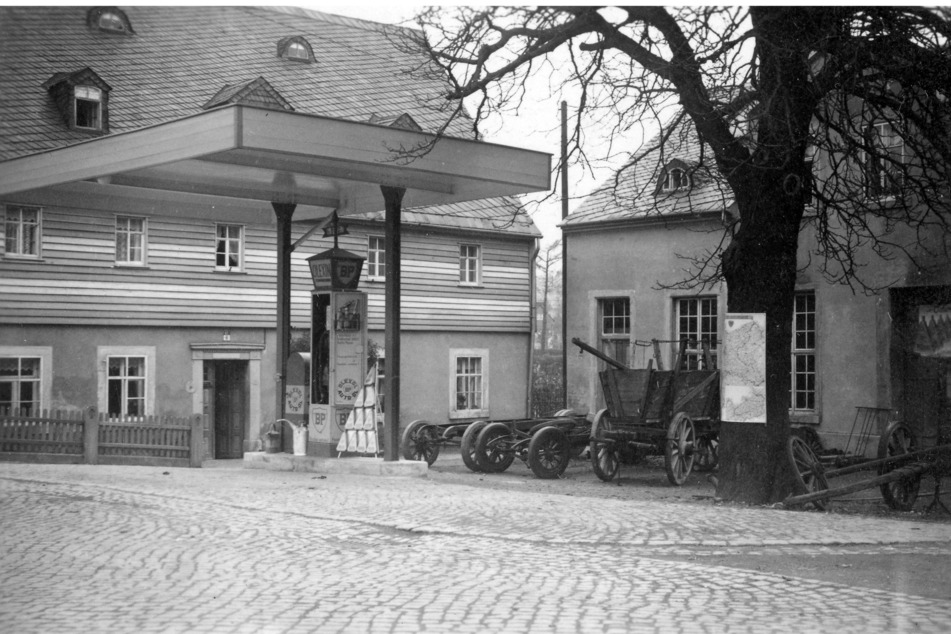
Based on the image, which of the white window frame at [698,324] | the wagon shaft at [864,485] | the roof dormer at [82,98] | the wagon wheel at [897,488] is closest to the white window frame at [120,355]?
the roof dormer at [82,98]

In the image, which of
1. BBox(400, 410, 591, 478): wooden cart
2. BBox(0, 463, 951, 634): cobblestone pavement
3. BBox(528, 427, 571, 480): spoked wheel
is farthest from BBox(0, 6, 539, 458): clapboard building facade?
BBox(0, 463, 951, 634): cobblestone pavement

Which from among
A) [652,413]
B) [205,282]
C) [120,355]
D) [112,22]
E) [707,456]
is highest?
[112,22]

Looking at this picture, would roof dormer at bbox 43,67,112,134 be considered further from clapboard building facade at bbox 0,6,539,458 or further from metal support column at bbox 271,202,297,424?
metal support column at bbox 271,202,297,424

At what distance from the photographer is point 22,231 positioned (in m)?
20.8

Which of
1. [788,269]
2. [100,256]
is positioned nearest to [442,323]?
[100,256]

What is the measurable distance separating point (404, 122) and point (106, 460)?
10618mm

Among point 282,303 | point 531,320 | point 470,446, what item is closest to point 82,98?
point 282,303

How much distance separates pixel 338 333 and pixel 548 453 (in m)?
4.16

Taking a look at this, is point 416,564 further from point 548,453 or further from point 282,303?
point 548,453

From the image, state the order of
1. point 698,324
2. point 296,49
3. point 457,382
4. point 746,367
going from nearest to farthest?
1. point 746,367
2. point 698,324
3. point 296,49
4. point 457,382

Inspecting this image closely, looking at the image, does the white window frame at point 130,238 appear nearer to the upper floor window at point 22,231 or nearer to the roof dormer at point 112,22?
the upper floor window at point 22,231

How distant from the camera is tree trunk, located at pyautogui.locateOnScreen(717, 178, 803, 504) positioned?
40.6ft

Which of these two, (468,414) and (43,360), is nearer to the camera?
(43,360)

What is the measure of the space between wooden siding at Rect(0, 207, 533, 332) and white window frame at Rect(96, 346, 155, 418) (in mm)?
555
